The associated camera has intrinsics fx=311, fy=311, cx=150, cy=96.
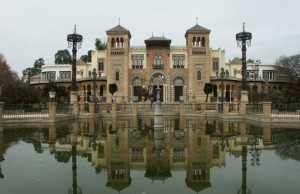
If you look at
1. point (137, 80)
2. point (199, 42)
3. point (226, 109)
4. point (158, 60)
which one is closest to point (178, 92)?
point (158, 60)

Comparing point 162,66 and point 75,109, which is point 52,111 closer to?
point 75,109

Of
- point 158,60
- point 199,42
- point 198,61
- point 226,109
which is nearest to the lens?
point 226,109

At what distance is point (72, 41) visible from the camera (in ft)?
108

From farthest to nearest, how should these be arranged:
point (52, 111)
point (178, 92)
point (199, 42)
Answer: point (199, 42)
point (178, 92)
point (52, 111)

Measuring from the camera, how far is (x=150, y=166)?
8867 mm

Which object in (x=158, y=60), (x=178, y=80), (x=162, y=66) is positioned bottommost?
(x=178, y=80)

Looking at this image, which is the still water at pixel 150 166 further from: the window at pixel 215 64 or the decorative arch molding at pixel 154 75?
the window at pixel 215 64

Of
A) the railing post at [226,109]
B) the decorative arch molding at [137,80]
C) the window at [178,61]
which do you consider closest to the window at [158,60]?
the window at [178,61]

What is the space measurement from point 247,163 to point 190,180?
2722mm

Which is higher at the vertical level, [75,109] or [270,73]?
[270,73]

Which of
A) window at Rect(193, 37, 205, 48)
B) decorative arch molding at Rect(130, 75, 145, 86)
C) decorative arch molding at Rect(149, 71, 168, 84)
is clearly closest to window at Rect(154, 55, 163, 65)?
decorative arch molding at Rect(149, 71, 168, 84)

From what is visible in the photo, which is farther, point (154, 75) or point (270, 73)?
point (270, 73)

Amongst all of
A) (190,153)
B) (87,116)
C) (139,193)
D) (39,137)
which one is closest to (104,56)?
(87,116)

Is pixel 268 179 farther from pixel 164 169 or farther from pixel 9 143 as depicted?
pixel 9 143
